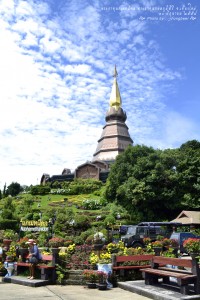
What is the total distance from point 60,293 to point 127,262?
2802mm

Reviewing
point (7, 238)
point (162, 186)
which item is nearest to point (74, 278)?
point (7, 238)

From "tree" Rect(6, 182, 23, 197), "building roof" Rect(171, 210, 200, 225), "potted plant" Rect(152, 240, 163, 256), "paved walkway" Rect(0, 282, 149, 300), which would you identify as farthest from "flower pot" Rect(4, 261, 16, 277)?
"tree" Rect(6, 182, 23, 197)

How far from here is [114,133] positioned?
8125cm

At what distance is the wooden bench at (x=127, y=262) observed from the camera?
36.9ft

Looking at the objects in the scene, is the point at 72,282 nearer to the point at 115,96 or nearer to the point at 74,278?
the point at 74,278

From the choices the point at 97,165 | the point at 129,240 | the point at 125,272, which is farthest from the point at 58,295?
the point at 97,165

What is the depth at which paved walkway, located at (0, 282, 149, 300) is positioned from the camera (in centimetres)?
894

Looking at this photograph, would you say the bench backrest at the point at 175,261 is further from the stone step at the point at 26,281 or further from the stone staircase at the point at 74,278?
the stone step at the point at 26,281

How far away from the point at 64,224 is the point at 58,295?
24.8 metres

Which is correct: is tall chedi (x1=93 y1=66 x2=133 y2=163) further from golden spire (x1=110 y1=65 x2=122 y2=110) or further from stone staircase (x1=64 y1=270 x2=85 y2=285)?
stone staircase (x1=64 y1=270 x2=85 y2=285)

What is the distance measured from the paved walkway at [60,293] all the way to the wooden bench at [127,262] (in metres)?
0.96

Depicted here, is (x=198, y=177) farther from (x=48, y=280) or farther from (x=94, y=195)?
(x=48, y=280)

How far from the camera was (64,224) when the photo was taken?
111 feet

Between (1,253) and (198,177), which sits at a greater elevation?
(198,177)
